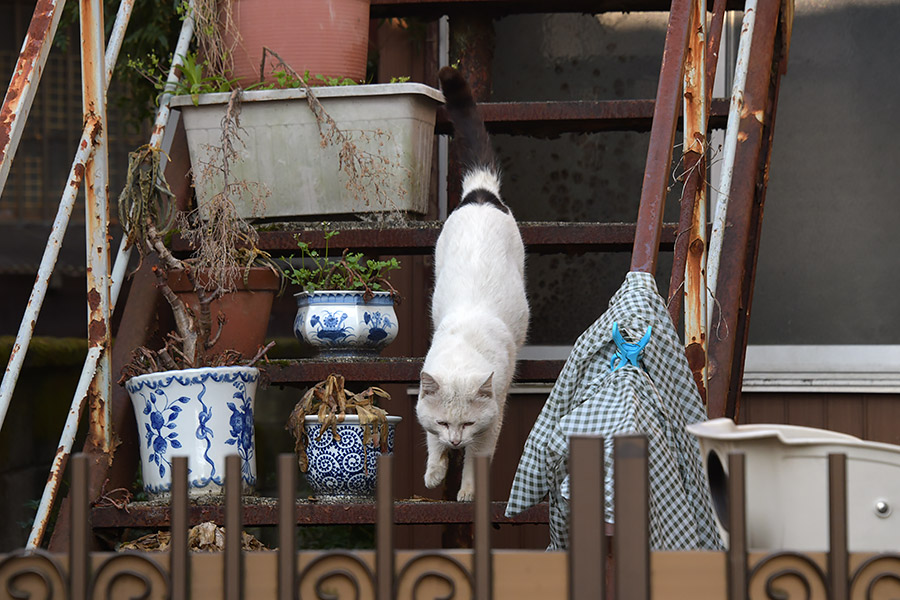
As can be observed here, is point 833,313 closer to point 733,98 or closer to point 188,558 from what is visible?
point 733,98

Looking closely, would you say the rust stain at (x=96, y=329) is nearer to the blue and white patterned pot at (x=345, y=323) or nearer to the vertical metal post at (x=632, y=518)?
the blue and white patterned pot at (x=345, y=323)

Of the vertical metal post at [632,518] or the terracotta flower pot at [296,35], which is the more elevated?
the terracotta flower pot at [296,35]

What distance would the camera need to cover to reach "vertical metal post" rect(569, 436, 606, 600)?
4.59ft

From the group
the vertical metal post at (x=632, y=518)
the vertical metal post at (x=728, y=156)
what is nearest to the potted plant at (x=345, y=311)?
the vertical metal post at (x=728, y=156)

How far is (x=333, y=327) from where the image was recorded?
11.8ft

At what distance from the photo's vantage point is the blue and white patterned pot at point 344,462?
10.8ft

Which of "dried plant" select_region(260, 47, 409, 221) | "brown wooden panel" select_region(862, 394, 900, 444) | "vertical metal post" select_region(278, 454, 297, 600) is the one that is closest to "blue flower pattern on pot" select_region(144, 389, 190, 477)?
"dried plant" select_region(260, 47, 409, 221)

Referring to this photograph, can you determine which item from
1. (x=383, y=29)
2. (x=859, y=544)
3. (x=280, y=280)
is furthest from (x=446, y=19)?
(x=859, y=544)

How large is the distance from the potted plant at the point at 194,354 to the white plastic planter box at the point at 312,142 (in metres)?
0.26

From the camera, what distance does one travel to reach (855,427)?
452cm

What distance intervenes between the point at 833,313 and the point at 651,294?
A: 255 cm

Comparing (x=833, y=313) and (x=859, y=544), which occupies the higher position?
(x=833, y=313)

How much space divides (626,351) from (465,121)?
1.72 m

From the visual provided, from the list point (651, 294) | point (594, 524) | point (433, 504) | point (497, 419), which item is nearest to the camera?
point (594, 524)
